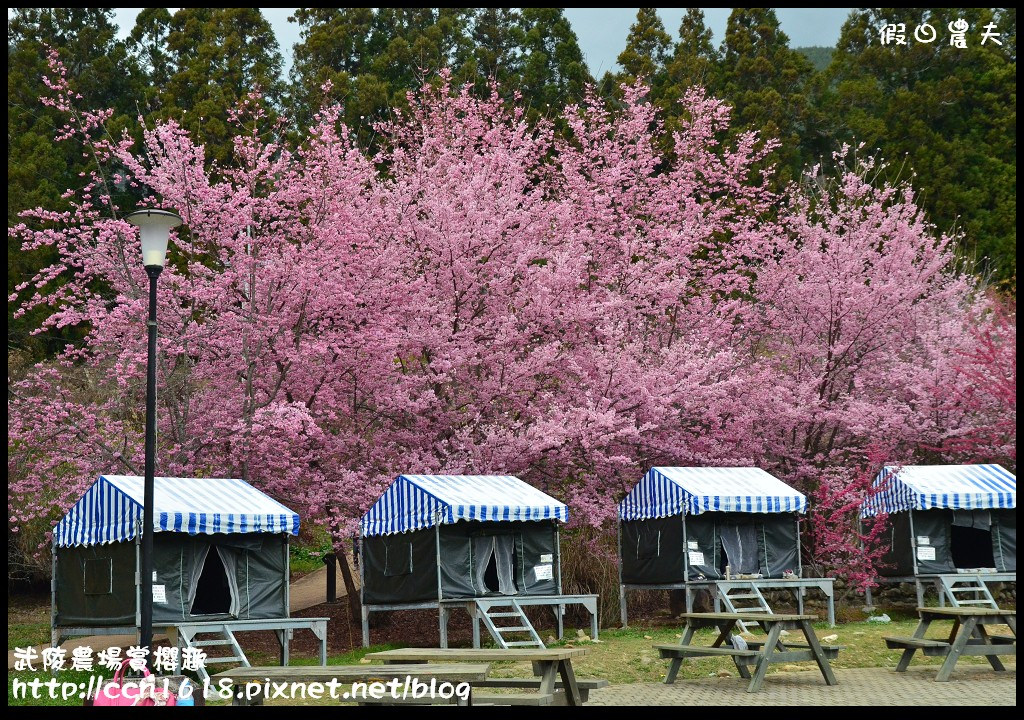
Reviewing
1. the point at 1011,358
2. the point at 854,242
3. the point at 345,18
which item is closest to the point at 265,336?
the point at 854,242

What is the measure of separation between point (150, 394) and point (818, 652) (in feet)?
25.4

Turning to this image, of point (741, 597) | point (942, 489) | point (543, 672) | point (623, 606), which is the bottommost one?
point (623, 606)

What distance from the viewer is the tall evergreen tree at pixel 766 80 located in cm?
3828

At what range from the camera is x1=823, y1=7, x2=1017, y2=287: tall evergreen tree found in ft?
121

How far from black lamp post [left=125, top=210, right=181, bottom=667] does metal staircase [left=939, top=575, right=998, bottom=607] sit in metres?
14.5

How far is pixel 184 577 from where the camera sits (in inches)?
597

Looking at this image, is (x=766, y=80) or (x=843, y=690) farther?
(x=766, y=80)

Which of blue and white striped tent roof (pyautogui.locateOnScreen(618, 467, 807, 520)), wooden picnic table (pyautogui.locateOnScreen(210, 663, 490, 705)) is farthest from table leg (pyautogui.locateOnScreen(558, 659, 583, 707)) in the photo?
blue and white striped tent roof (pyautogui.locateOnScreen(618, 467, 807, 520))

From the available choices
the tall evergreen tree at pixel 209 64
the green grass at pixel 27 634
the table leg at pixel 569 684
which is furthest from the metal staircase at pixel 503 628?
the tall evergreen tree at pixel 209 64

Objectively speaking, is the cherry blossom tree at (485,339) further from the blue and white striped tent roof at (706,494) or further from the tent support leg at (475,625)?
the tent support leg at (475,625)

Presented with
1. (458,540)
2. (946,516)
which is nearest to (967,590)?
(946,516)

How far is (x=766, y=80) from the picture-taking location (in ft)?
134

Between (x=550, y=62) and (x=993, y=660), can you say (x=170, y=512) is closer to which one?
(x=993, y=660)

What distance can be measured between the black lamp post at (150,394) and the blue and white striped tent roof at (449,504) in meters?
6.90
